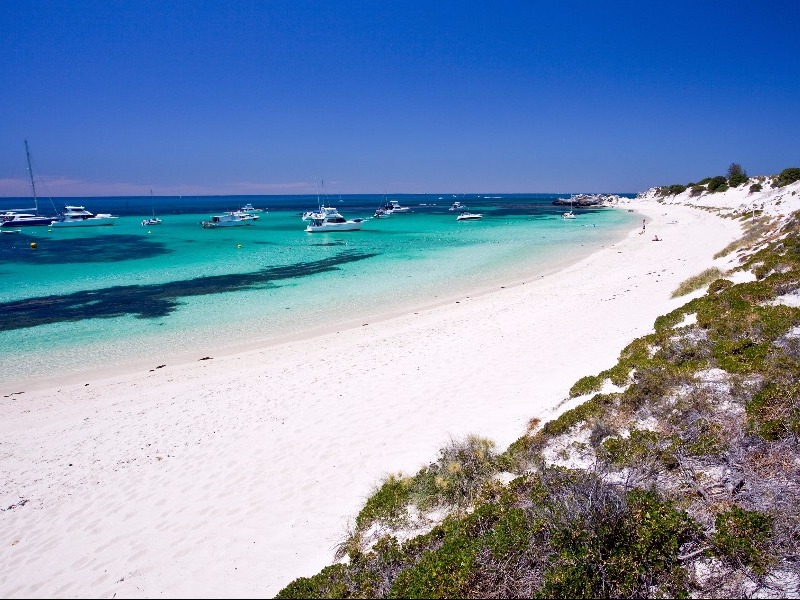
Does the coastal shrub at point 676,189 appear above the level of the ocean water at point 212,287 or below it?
above

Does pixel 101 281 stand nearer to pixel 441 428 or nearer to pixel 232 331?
pixel 232 331

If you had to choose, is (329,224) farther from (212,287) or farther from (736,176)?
(736,176)

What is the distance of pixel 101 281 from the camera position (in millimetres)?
30906

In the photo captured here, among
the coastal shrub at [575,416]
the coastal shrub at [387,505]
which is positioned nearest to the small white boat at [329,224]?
the coastal shrub at [575,416]

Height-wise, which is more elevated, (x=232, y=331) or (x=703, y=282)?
(x=703, y=282)

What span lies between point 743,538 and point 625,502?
1.06 metres

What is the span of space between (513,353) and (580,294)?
31.7ft

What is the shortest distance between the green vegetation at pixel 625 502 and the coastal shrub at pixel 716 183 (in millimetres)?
93446

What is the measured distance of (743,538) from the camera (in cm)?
416

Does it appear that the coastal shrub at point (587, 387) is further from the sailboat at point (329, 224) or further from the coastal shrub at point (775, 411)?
the sailboat at point (329, 224)

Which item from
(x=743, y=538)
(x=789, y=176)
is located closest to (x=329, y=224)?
(x=789, y=176)

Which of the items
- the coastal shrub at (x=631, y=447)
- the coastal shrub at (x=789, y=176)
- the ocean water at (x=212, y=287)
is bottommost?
the ocean water at (x=212, y=287)

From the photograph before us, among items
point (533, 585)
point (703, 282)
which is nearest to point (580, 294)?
point (703, 282)

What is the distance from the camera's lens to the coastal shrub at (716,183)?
81144 mm
